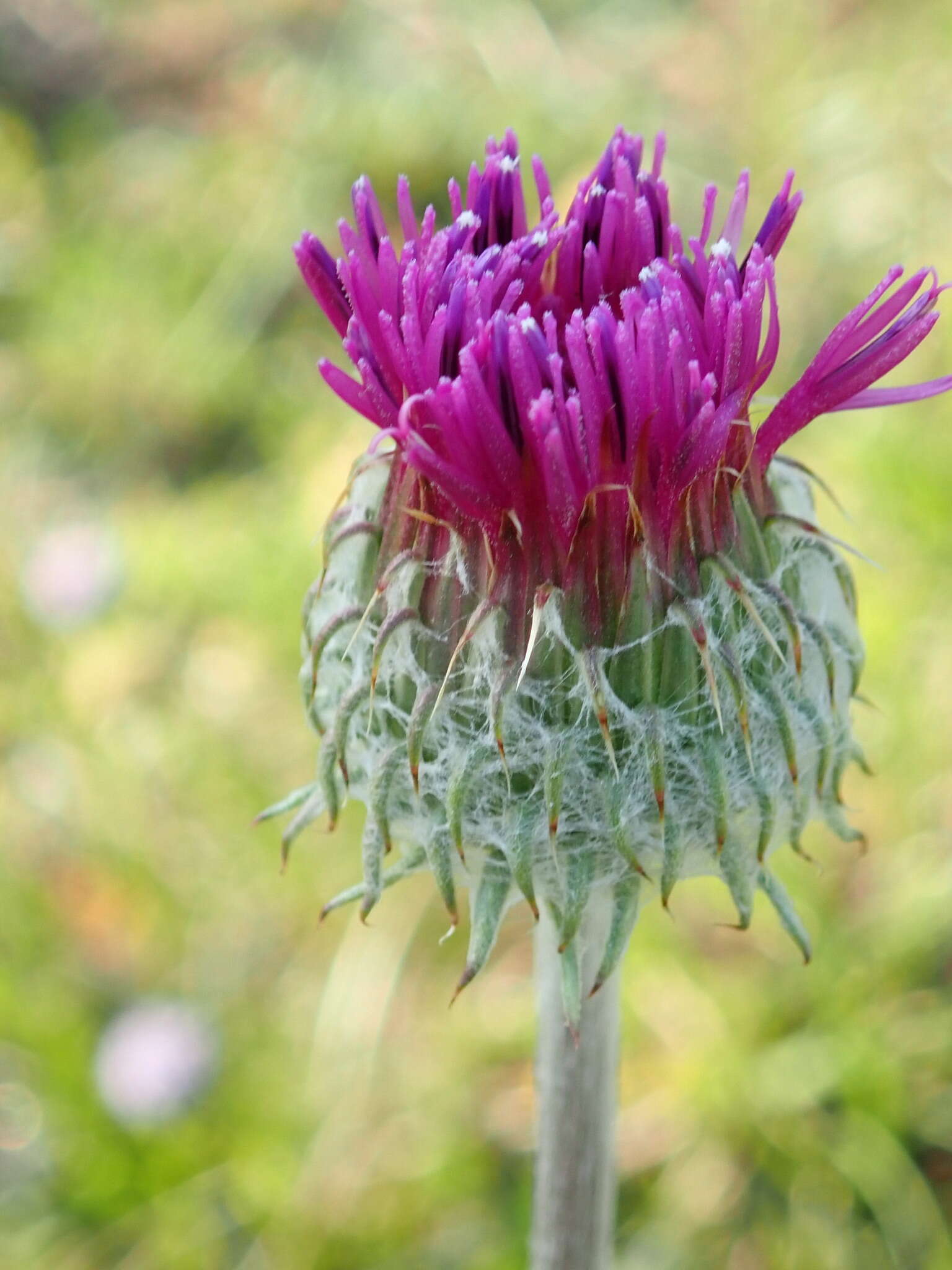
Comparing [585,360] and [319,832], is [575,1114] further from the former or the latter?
[585,360]

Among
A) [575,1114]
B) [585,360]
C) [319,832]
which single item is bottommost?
[575,1114]

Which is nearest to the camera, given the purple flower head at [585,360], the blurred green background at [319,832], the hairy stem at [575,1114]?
the purple flower head at [585,360]

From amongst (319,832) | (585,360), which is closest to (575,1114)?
(319,832)

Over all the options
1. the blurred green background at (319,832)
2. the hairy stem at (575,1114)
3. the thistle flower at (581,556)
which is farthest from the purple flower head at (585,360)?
the blurred green background at (319,832)

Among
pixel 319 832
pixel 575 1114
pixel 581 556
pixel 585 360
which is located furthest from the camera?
pixel 319 832

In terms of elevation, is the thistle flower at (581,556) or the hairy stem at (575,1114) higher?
the thistle flower at (581,556)

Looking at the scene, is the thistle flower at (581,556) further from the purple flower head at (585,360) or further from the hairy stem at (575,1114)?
the hairy stem at (575,1114)

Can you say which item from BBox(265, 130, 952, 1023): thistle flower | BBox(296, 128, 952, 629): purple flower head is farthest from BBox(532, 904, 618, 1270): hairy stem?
BBox(296, 128, 952, 629): purple flower head
